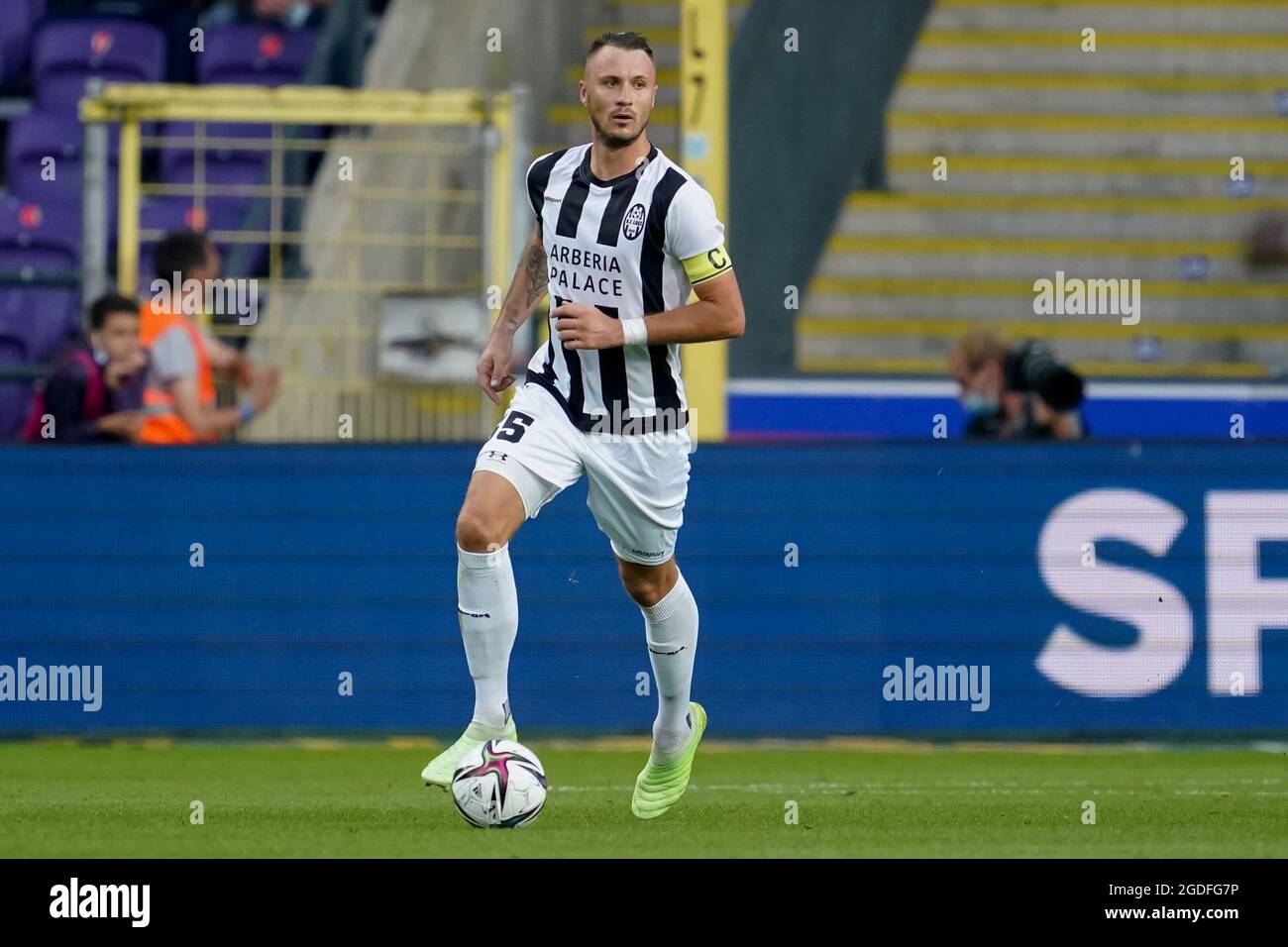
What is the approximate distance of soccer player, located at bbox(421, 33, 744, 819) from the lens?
6957mm

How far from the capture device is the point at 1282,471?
434 inches

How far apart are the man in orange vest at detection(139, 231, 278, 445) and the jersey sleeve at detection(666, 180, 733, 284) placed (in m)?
4.65

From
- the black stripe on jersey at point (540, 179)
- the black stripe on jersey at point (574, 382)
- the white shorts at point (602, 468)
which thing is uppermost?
the black stripe on jersey at point (540, 179)

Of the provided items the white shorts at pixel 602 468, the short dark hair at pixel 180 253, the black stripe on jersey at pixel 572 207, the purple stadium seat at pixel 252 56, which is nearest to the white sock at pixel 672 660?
the white shorts at pixel 602 468

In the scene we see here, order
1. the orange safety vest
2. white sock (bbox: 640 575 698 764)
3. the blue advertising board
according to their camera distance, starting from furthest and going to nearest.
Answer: the orange safety vest < the blue advertising board < white sock (bbox: 640 575 698 764)

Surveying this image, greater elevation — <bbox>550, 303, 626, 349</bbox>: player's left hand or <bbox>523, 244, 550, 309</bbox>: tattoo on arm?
<bbox>523, 244, 550, 309</bbox>: tattoo on arm

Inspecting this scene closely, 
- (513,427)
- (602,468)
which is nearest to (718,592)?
(602,468)

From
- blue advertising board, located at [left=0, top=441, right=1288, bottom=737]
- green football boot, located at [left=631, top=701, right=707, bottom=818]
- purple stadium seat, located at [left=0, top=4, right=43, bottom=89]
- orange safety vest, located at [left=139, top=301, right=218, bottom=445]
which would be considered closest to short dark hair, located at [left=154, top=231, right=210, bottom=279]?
orange safety vest, located at [left=139, top=301, right=218, bottom=445]

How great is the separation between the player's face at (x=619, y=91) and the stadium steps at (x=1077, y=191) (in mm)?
7729

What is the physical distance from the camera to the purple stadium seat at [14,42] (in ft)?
52.9

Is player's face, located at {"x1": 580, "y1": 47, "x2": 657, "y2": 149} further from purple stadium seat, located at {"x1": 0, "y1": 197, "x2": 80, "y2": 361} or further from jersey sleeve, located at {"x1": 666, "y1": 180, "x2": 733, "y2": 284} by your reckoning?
purple stadium seat, located at {"x1": 0, "y1": 197, "x2": 80, "y2": 361}

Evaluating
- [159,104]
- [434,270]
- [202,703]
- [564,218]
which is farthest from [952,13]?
[564,218]

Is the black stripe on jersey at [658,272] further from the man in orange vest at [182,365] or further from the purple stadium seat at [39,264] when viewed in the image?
the purple stadium seat at [39,264]
